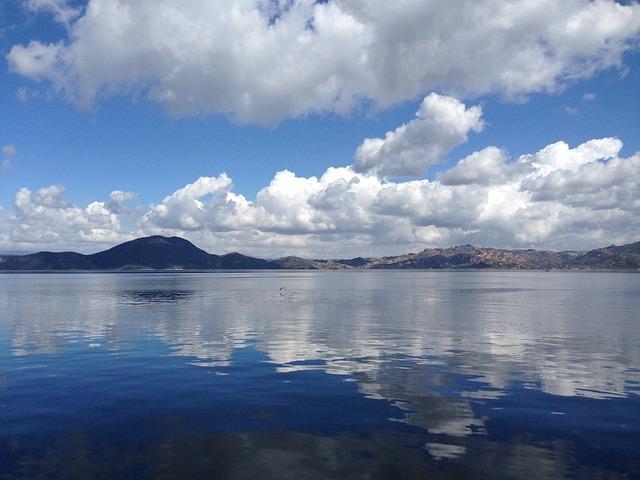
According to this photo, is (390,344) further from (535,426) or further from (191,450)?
(191,450)

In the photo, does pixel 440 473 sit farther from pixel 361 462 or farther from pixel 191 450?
pixel 191 450

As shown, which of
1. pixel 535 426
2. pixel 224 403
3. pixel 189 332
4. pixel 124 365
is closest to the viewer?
pixel 535 426

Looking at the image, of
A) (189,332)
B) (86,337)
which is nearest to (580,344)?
(189,332)

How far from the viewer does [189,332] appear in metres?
61.8

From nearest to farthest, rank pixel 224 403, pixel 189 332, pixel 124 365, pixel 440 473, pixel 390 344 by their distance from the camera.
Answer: pixel 440 473, pixel 224 403, pixel 124 365, pixel 390 344, pixel 189 332

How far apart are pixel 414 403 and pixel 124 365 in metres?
24.6

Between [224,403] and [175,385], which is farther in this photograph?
[175,385]

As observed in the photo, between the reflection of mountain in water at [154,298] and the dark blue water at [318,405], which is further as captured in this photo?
the reflection of mountain in water at [154,298]

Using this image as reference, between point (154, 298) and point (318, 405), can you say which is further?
point (154, 298)

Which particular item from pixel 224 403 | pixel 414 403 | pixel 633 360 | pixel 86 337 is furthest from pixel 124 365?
pixel 633 360

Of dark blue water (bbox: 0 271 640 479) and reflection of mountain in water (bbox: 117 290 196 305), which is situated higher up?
dark blue water (bbox: 0 271 640 479)

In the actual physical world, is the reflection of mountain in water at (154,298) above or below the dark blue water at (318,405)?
below

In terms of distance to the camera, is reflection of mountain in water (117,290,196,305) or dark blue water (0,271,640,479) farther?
reflection of mountain in water (117,290,196,305)

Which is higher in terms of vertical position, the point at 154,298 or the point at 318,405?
the point at 318,405
